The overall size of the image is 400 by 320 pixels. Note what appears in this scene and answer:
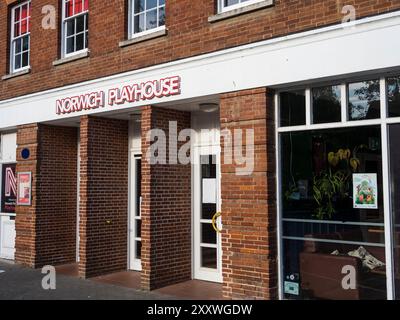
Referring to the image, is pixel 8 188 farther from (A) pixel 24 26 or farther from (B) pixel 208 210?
(B) pixel 208 210

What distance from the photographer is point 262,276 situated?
7379mm

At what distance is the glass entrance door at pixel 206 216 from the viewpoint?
9.51 m

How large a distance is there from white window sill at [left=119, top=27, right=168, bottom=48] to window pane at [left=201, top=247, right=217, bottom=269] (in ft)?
13.4

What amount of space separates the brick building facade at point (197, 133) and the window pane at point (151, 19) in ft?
0.11

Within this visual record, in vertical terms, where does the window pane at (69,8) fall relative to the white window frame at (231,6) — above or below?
above

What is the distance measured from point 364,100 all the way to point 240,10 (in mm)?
2434

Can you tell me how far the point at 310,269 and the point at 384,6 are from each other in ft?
12.3

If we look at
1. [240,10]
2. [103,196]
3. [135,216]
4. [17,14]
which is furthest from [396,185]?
[17,14]

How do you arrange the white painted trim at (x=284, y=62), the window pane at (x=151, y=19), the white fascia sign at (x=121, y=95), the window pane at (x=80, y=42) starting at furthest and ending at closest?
the window pane at (x=80, y=42), the window pane at (x=151, y=19), the white fascia sign at (x=121, y=95), the white painted trim at (x=284, y=62)

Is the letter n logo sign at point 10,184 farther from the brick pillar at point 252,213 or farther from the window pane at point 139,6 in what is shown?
the brick pillar at point 252,213

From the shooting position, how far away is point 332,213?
23.3 ft

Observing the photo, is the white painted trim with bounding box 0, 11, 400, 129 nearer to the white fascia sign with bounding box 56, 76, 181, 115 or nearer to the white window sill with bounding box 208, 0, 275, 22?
the white fascia sign with bounding box 56, 76, 181, 115

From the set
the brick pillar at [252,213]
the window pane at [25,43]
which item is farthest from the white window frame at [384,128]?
the window pane at [25,43]

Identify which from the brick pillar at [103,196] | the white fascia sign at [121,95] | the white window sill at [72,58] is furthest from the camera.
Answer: the white window sill at [72,58]
